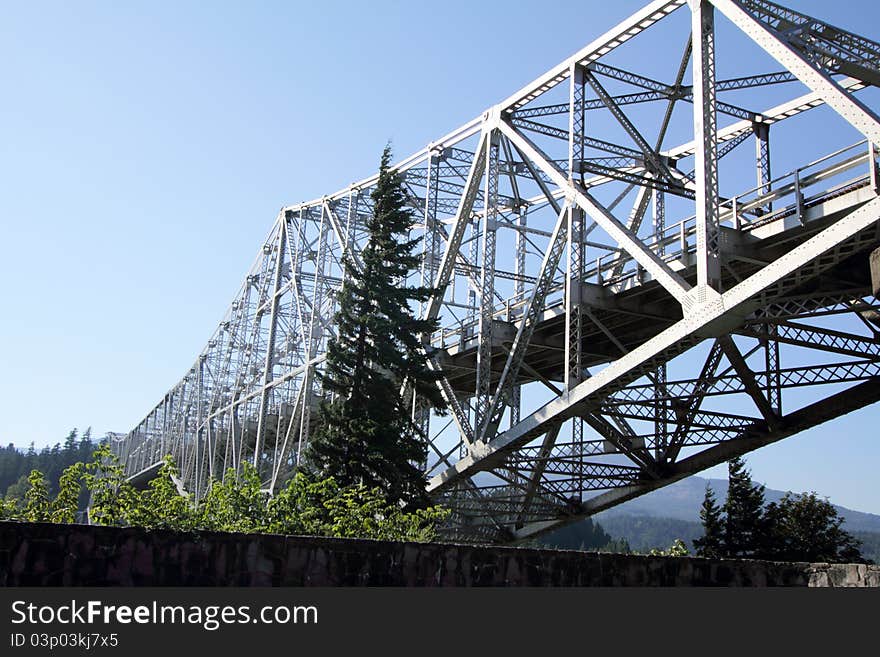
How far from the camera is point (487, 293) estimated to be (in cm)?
2995

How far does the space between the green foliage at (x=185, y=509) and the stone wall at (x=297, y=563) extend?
15.5 feet

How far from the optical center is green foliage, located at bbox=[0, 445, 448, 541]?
15266mm

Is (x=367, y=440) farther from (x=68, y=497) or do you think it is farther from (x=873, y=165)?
(x=873, y=165)

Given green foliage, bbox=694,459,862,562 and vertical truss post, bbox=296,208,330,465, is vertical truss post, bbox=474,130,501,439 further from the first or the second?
green foliage, bbox=694,459,862,562

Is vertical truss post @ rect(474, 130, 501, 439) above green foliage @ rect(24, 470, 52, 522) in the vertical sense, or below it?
above

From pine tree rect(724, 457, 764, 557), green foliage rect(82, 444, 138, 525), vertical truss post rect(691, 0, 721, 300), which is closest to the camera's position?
green foliage rect(82, 444, 138, 525)

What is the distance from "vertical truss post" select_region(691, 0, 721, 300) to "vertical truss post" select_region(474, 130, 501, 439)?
362 inches

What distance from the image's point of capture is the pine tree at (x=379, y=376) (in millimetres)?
27438

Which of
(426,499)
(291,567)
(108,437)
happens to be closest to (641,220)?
(426,499)

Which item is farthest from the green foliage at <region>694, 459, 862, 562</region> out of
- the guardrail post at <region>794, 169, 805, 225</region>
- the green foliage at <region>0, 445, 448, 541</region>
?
the green foliage at <region>0, 445, 448, 541</region>

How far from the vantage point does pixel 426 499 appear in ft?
91.6

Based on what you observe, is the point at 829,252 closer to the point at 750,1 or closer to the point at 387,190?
the point at 750,1

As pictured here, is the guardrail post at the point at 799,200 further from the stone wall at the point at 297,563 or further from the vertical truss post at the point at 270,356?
the vertical truss post at the point at 270,356
